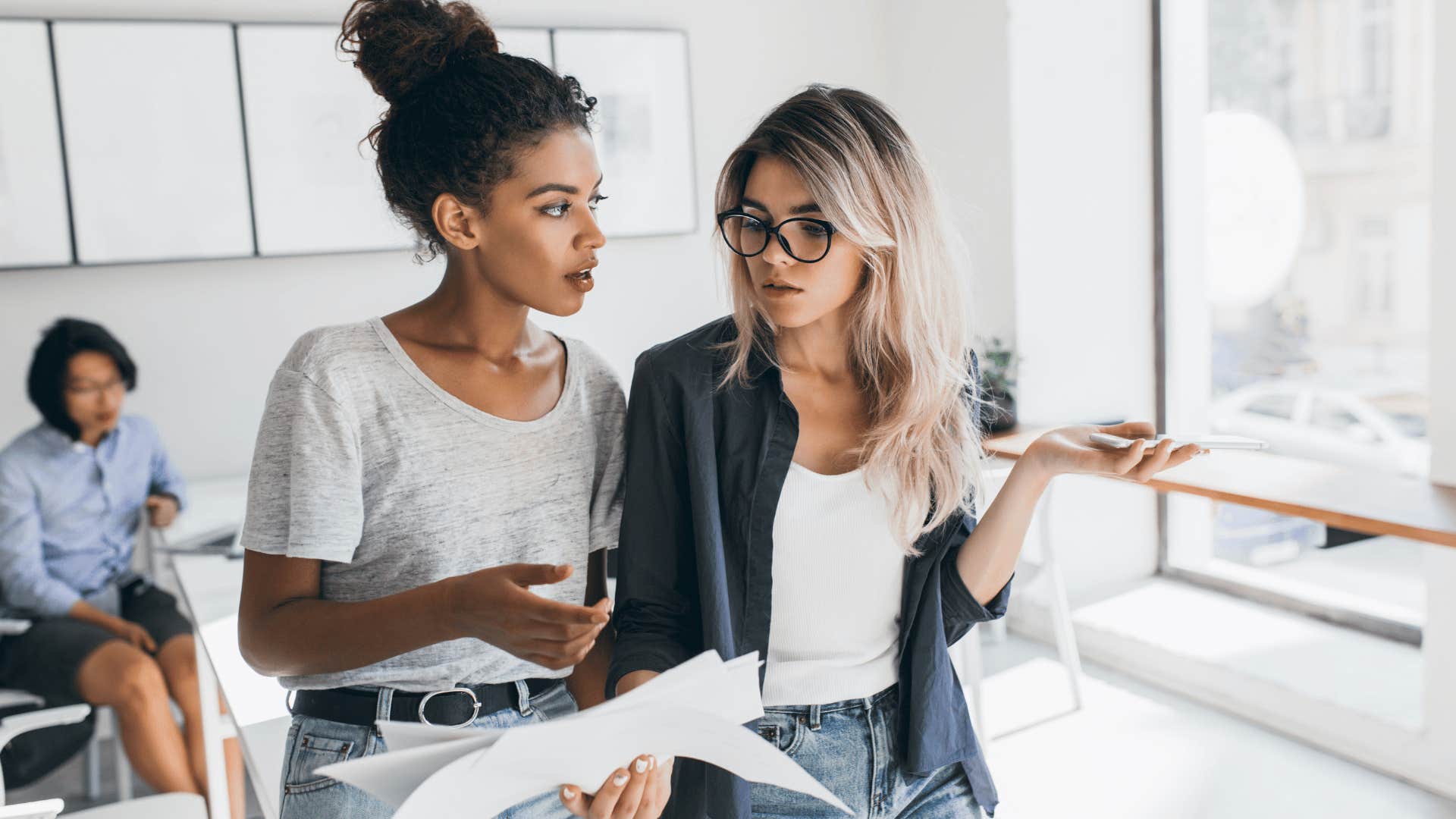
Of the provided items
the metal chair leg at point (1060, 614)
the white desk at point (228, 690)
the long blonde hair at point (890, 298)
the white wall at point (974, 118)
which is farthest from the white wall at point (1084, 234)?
the white desk at point (228, 690)

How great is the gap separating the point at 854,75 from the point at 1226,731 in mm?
2705

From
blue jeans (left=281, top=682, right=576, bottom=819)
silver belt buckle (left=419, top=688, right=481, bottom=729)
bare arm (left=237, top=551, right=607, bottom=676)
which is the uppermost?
bare arm (left=237, top=551, right=607, bottom=676)

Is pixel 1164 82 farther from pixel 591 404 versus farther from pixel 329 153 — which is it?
pixel 591 404

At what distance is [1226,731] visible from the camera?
3115 millimetres

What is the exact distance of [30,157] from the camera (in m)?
3.28

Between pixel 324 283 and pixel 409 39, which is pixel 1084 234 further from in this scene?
pixel 409 39

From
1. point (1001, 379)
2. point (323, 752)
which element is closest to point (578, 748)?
point (323, 752)

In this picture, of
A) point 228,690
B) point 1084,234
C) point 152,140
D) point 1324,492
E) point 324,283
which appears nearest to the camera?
point 228,690

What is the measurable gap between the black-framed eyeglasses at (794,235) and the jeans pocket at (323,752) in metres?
0.68

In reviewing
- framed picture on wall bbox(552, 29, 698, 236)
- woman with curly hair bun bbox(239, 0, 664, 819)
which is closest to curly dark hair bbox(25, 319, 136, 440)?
framed picture on wall bbox(552, 29, 698, 236)

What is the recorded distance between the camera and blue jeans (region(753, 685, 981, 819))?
51.3 inches

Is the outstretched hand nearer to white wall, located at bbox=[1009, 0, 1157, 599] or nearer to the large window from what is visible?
the large window

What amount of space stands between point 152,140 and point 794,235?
2.84 meters

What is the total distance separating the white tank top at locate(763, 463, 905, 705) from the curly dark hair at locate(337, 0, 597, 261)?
50 centimetres
